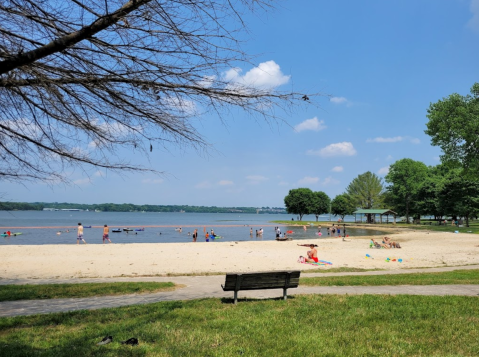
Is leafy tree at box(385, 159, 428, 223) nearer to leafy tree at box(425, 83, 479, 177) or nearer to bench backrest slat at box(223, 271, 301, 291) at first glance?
leafy tree at box(425, 83, 479, 177)

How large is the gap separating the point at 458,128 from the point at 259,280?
4046cm

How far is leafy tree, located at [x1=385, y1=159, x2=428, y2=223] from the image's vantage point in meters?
89.9

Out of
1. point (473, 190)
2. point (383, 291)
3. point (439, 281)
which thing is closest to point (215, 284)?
point (383, 291)

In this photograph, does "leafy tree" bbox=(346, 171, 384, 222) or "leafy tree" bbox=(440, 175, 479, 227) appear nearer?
"leafy tree" bbox=(440, 175, 479, 227)

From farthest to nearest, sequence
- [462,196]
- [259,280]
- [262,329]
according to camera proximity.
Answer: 1. [462,196]
2. [259,280]
3. [262,329]

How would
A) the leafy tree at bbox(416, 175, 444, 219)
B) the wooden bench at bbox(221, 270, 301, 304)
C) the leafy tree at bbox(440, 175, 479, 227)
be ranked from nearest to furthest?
the wooden bench at bbox(221, 270, 301, 304)
the leafy tree at bbox(440, 175, 479, 227)
the leafy tree at bbox(416, 175, 444, 219)

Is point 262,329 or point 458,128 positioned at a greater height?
point 458,128

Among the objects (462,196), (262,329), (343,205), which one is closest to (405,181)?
(462,196)

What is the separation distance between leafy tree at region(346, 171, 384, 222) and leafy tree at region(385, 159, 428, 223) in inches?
906

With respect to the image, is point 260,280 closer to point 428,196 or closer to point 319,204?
point 428,196

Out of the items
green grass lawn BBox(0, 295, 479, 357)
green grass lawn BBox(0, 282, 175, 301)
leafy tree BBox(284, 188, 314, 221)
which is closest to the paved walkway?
green grass lawn BBox(0, 282, 175, 301)

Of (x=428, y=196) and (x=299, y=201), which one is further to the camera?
(x=299, y=201)

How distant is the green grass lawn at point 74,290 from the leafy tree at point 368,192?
115691 millimetres

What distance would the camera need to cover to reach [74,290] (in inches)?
390
